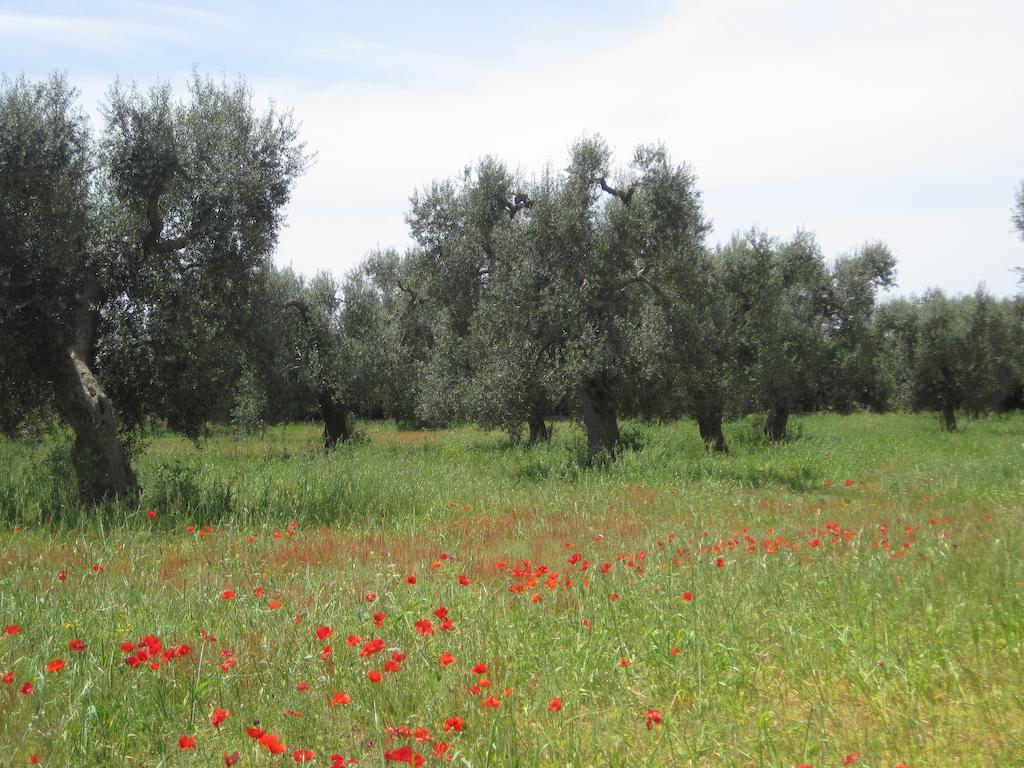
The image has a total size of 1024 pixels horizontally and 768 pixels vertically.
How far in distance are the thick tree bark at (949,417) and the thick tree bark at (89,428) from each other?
31.1 m

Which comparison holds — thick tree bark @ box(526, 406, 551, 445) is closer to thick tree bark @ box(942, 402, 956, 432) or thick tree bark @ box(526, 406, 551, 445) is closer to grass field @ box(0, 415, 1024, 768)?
grass field @ box(0, 415, 1024, 768)

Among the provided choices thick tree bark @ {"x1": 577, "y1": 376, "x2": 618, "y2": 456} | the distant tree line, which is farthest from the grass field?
thick tree bark @ {"x1": 577, "y1": 376, "x2": 618, "y2": 456}

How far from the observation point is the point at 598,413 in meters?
18.2

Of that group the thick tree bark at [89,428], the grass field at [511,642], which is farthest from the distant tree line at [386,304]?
the grass field at [511,642]

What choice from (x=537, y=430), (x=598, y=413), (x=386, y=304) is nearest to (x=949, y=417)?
(x=537, y=430)

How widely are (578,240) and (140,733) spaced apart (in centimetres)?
1429

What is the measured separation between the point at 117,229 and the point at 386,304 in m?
18.3

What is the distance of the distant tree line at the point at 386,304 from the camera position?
10.8 metres

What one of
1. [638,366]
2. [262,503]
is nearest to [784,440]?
[638,366]

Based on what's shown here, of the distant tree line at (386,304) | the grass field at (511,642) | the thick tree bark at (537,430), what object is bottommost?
the grass field at (511,642)

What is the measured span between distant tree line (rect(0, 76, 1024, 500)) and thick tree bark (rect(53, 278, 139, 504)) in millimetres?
32

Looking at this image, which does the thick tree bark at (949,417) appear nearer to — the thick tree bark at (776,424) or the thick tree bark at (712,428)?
the thick tree bark at (776,424)

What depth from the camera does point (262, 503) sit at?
35.3ft

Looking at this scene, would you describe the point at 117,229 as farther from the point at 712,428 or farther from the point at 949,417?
the point at 949,417
